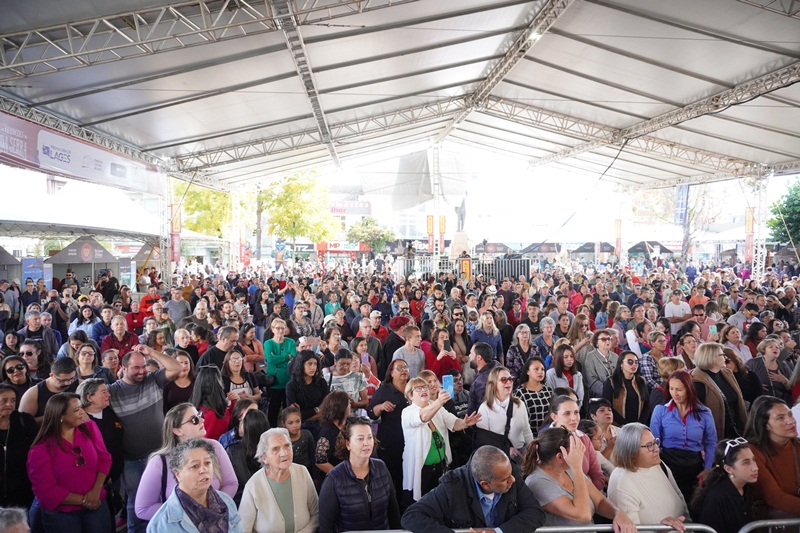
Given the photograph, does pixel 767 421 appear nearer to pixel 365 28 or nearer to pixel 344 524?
pixel 344 524

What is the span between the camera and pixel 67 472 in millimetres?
3184

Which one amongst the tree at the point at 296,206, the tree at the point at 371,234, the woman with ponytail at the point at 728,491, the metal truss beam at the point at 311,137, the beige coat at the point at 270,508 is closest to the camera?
the beige coat at the point at 270,508

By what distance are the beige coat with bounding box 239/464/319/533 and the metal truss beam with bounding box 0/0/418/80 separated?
6.40 meters

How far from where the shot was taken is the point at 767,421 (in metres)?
3.40

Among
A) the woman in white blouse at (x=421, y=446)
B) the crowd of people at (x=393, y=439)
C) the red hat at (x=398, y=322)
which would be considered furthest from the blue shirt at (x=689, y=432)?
the red hat at (x=398, y=322)

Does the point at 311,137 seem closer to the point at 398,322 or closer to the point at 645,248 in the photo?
the point at 398,322

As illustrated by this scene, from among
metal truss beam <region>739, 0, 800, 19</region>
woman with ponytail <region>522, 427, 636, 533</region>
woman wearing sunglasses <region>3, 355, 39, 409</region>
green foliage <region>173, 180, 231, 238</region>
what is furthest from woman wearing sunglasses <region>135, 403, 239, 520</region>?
green foliage <region>173, 180, 231, 238</region>

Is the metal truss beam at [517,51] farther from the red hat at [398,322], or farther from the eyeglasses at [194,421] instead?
the eyeglasses at [194,421]

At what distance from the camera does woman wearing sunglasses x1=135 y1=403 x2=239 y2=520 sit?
115 inches

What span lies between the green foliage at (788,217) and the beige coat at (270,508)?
24.0 metres

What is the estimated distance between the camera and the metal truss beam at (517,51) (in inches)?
426

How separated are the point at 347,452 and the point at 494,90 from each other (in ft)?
51.7

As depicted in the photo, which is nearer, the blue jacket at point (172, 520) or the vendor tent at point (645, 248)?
the blue jacket at point (172, 520)

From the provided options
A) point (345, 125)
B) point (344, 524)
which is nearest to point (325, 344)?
point (344, 524)
